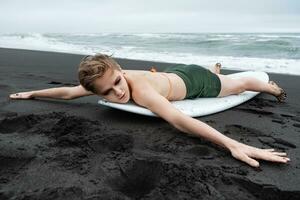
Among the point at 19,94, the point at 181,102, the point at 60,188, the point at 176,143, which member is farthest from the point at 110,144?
the point at 19,94

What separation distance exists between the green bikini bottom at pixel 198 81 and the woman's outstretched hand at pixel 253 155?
126 cm

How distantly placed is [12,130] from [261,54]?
293 inches

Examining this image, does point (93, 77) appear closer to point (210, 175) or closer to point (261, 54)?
point (210, 175)

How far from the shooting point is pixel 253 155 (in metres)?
2.43

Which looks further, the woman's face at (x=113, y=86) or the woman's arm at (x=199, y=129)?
the woman's face at (x=113, y=86)

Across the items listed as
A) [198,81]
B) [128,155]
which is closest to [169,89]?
[198,81]

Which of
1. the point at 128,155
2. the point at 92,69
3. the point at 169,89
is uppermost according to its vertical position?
the point at 92,69

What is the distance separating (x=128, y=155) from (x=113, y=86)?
2.37ft

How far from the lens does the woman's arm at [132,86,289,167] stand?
241 centimetres

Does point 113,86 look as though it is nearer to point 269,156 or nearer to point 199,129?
point 199,129

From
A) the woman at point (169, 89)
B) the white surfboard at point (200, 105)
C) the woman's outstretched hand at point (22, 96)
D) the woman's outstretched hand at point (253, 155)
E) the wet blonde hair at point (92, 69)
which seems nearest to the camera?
the woman's outstretched hand at point (253, 155)

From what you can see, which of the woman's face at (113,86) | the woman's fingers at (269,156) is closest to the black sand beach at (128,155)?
the woman's fingers at (269,156)

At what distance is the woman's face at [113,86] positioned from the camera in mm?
2922

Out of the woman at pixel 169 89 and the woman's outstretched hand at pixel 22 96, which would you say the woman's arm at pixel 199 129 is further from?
the woman's outstretched hand at pixel 22 96
